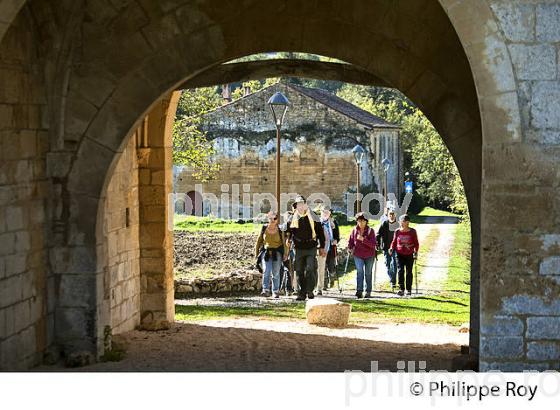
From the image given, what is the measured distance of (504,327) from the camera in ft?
20.9

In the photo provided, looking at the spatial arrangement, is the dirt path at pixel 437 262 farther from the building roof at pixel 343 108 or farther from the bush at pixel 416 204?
the bush at pixel 416 204

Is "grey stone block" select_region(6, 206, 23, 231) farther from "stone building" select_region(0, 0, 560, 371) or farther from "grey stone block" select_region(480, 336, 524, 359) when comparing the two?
"grey stone block" select_region(480, 336, 524, 359)

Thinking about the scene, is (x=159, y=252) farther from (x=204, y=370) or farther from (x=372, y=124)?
(x=372, y=124)

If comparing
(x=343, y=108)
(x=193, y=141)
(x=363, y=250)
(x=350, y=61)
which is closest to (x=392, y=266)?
(x=363, y=250)

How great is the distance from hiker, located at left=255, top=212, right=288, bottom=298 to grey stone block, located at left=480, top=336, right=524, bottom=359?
8063 mm

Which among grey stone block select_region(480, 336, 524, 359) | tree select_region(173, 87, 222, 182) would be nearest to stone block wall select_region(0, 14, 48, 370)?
grey stone block select_region(480, 336, 524, 359)

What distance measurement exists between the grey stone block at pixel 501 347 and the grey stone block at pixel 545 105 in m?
1.28

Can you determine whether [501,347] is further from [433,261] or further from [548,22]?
[433,261]

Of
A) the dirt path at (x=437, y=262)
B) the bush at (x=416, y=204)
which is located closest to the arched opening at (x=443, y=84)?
the dirt path at (x=437, y=262)

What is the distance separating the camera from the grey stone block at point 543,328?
21.0ft

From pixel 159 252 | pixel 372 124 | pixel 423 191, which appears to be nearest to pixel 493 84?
pixel 159 252

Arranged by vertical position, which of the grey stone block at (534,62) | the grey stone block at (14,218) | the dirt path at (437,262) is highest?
the grey stone block at (534,62)

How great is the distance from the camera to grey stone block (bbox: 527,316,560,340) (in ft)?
21.0

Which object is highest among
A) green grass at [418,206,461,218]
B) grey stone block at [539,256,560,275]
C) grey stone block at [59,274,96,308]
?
grey stone block at [539,256,560,275]
